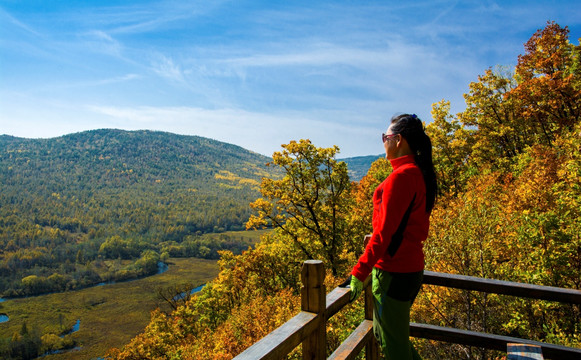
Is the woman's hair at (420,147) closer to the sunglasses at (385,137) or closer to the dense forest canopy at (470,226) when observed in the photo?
the sunglasses at (385,137)

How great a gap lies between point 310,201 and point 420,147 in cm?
1891

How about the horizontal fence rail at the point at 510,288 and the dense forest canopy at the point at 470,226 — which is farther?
the dense forest canopy at the point at 470,226

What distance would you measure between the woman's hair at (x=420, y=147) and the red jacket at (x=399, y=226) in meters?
0.10

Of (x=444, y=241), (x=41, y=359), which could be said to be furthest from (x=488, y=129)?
(x=41, y=359)

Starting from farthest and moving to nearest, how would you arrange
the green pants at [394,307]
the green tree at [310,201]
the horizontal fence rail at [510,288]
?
the green tree at [310,201]
the horizontal fence rail at [510,288]
the green pants at [394,307]

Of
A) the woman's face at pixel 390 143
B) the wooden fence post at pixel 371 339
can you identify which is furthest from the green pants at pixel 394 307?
the woman's face at pixel 390 143

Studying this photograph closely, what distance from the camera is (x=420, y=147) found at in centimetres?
272

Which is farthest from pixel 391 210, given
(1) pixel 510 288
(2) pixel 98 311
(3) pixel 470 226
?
(2) pixel 98 311

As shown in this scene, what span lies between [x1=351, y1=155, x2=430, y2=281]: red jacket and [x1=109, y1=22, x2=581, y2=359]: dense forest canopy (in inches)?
283

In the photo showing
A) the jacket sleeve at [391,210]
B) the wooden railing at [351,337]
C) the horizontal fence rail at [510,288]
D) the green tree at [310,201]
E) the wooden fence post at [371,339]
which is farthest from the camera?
the green tree at [310,201]

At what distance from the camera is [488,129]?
1107 inches

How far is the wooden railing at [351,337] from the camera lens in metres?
2.14

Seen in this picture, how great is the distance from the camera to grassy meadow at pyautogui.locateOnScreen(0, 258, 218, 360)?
3772 inches

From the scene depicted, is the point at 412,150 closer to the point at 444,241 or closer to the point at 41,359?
the point at 444,241
